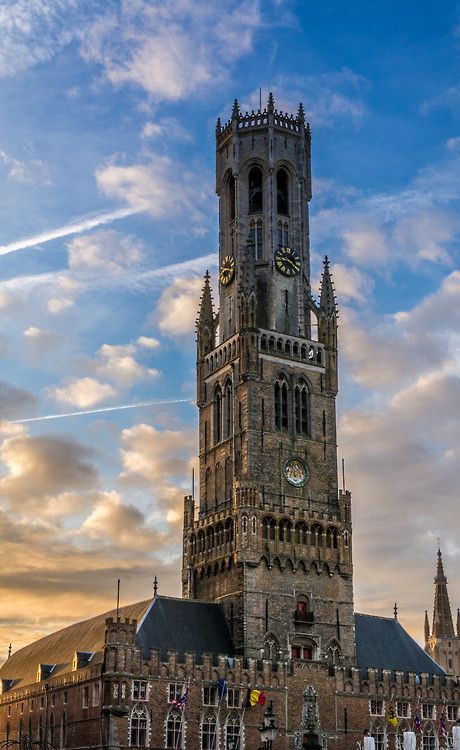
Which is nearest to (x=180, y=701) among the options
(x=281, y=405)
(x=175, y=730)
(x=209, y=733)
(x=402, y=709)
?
(x=175, y=730)

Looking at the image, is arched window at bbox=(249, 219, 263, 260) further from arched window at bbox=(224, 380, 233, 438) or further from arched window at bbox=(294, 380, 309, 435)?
arched window at bbox=(294, 380, 309, 435)

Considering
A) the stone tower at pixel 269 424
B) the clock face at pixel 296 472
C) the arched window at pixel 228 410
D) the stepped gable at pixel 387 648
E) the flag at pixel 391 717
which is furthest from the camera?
the arched window at pixel 228 410

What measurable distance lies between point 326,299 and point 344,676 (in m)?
40.9

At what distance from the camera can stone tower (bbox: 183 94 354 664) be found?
105 meters

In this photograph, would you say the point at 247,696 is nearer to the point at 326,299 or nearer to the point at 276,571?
the point at 276,571

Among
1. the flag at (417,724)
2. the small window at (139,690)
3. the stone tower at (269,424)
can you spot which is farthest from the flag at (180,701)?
the flag at (417,724)

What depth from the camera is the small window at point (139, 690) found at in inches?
3679

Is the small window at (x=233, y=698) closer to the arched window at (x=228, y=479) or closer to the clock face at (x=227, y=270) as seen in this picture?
the arched window at (x=228, y=479)

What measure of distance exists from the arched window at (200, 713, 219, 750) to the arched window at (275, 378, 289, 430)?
30052mm

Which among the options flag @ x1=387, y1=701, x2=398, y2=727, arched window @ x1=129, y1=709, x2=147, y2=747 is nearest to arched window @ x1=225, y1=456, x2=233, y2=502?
arched window @ x1=129, y1=709, x2=147, y2=747

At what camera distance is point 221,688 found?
96.3m

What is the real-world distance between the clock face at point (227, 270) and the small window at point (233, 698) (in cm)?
4476

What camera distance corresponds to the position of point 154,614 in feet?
333

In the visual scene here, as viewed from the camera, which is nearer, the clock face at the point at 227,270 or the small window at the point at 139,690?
the small window at the point at 139,690
